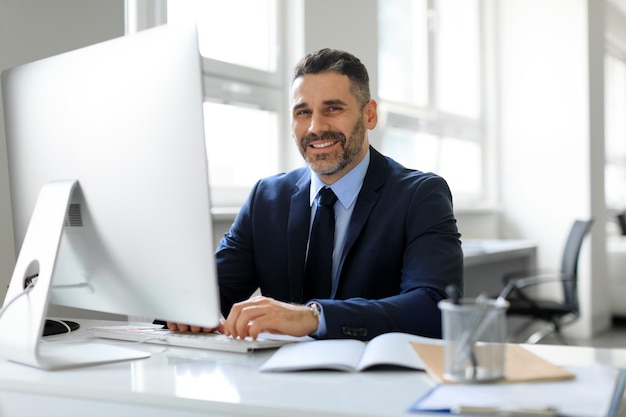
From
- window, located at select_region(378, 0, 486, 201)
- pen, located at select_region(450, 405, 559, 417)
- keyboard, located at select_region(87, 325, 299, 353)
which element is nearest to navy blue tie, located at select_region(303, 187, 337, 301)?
keyboard, located at select_region(87, 325, 299, 353)

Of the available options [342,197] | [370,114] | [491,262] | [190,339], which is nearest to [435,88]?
[491,262]

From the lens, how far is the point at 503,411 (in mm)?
912

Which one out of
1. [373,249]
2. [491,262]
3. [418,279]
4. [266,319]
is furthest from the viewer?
[491,262]

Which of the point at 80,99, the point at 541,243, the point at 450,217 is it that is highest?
the point at 80,99

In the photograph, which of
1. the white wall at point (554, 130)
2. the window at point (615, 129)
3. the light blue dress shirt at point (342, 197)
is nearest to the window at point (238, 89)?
the light blue dress shirt at point (342, 197)

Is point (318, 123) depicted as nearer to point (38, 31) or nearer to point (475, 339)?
point (38, 31)

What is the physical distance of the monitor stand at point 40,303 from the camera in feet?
4.22

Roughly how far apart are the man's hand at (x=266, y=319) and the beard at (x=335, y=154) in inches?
25.5

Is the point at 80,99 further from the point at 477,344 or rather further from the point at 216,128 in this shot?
the point at 216,128

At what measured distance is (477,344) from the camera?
1064 mm

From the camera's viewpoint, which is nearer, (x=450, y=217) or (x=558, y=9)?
(x=450, y=217)

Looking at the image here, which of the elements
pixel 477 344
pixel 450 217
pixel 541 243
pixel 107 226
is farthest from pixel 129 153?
pixel 541 243

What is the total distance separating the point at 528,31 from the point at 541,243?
179 centimetres

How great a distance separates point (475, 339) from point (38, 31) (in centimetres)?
167
